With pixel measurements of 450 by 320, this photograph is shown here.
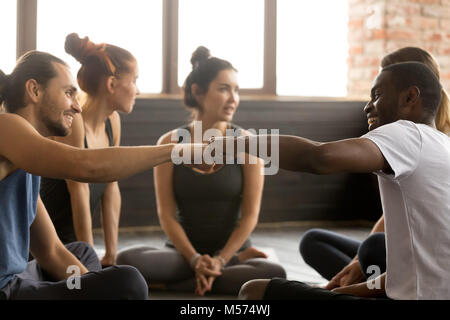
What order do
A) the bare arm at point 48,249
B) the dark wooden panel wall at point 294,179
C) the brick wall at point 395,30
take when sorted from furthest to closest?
the brick wall at point 395,30 < the dark wooden panel wall at point 294,179 < the bare arm at point 48,249

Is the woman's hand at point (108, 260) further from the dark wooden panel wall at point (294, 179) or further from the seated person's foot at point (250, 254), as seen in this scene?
the dark wooden panel wall at point (294, 179)

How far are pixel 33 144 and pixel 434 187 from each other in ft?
2.55

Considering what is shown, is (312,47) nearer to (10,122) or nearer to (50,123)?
(50,123)

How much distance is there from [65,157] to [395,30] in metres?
3.34

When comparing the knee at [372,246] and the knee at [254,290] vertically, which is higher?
the knee at [254,290]

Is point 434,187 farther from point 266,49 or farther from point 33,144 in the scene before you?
point 266,49

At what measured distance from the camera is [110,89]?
2180 millimetres

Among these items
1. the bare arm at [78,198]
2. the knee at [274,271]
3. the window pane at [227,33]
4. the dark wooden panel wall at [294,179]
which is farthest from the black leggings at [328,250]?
the window pane at [227,33]

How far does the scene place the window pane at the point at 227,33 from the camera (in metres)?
4.14

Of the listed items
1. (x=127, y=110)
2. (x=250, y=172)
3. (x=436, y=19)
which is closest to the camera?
(x=127, y=110)

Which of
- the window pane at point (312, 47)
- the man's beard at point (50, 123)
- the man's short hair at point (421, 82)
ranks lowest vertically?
the man's beard at point (50, 123)

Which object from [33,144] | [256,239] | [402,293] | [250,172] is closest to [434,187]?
[402,293]

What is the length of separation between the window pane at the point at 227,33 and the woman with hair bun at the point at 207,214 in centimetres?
164

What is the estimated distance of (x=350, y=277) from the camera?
1.92 meters
